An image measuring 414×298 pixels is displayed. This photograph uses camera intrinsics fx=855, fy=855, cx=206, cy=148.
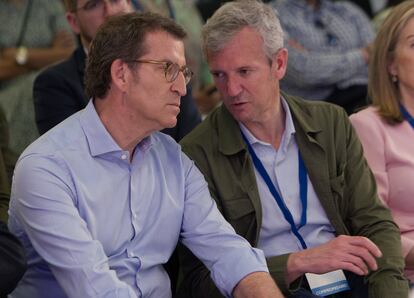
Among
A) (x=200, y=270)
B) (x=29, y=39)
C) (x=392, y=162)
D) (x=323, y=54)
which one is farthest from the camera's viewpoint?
(x=323, y=54)

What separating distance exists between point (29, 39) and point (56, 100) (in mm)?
1084

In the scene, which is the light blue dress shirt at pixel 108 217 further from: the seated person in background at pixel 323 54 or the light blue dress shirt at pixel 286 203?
the seated person in background at pixel 323 54

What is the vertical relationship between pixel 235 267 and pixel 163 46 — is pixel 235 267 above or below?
below

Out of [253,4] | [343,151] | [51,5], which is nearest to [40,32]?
[51,5]

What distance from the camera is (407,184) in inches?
129

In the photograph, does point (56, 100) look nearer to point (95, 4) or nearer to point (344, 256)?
point (95, 4)

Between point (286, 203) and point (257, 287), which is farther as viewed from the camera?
point (286, 203)

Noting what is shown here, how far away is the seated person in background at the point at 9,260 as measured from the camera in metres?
2.14

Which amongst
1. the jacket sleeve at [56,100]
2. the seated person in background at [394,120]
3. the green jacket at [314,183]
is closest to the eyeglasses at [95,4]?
the jacket sleeve at [56,100]

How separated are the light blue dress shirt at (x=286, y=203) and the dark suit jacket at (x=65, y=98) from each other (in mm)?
486

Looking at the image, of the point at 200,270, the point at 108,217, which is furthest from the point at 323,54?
the point at 108,217

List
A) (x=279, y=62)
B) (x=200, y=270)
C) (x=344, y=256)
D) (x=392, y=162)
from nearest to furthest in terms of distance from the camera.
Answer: (x=344, y=256)
(x=200, y=270)
(x=279, y=62)
(x=392, y=162)

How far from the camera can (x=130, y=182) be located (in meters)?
2.54

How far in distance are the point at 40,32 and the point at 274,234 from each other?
205 centimetres
